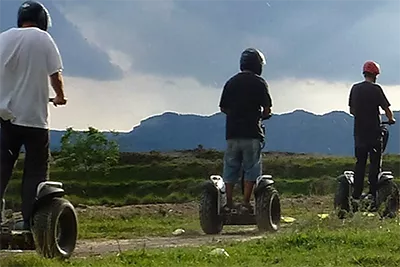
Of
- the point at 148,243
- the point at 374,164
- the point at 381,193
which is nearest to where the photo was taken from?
the point at 148,243

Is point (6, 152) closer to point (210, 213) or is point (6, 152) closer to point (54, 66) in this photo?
point (54, 66)

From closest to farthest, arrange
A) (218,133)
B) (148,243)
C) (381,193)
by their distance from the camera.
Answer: (148,243), (381,193), (218,133)

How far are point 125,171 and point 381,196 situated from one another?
48.5 meters

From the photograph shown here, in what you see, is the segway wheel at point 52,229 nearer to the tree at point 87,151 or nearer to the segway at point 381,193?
the segway at point 381,193

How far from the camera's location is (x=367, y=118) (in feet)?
39.7

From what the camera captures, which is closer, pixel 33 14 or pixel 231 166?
pixel 33 14

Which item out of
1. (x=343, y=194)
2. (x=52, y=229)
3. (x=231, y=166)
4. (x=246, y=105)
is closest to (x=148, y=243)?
(x=231, y=166)

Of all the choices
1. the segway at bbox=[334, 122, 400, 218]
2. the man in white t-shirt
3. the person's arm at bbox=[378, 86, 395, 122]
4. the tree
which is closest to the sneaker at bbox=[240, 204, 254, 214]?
the segway at bbox=[334, 122, 400, 218]

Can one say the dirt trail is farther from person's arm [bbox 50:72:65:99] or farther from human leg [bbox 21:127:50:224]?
person's arm [bbox 50:72:65:99]

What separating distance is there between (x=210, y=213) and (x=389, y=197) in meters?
3.21

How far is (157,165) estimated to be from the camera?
191 feet

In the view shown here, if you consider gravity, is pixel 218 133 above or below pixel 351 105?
above

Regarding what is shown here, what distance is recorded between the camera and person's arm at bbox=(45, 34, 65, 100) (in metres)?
6.88

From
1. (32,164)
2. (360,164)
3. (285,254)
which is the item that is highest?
(360,164)
